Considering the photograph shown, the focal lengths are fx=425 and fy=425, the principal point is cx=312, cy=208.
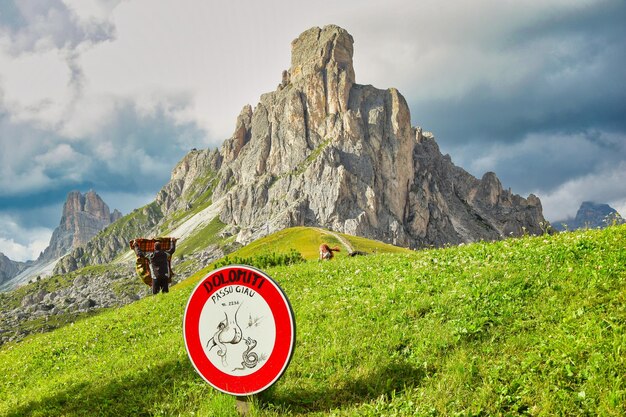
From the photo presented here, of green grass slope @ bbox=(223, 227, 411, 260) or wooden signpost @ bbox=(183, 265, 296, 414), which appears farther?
green grass slope @ bbox=(223, 227, 411, 260)

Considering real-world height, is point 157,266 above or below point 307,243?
below

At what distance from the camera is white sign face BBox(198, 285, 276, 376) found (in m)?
7.29

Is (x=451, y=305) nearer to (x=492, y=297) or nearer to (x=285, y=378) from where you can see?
(x=492, y=297)

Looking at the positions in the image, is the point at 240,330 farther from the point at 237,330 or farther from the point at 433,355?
the point at 433,355

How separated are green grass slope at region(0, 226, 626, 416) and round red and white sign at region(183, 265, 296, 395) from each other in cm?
56

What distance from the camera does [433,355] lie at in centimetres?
854

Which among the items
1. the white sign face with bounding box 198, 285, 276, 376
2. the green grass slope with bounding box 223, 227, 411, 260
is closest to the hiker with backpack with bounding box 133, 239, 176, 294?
the white sign face with bounding box 198, 285, 276, 376

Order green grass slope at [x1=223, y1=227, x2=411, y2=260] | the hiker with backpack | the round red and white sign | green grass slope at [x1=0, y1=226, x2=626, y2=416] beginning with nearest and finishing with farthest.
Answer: green grass slope at [x1=0, y1=226, x2=626, y2=416] < the round red and white sign < the hiker with backpack < green grass slope at [x1=223, y1=227, x2=411, y2=260]

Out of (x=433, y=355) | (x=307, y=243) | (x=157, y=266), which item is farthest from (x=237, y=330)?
(x=307, y=243)

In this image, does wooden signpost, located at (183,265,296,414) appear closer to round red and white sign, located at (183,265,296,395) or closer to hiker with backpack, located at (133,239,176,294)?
round red and white sign, located at (183,265,296,395)

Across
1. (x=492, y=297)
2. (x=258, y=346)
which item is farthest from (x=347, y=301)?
(x=258, y=346)

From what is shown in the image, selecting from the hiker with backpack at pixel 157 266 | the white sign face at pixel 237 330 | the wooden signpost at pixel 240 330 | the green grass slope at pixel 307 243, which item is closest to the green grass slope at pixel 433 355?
the wooden signpost at pixel 240 330

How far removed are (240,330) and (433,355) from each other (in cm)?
395

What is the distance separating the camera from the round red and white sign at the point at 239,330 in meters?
7.21
